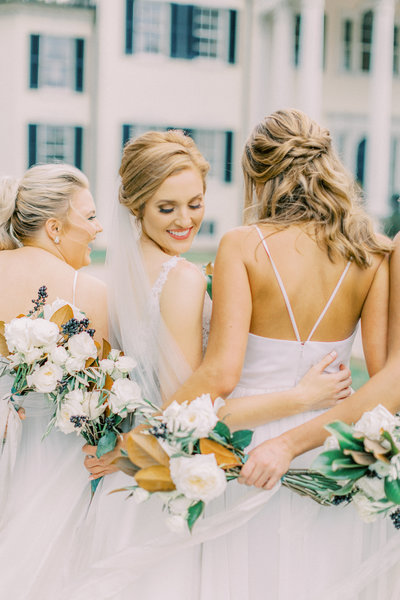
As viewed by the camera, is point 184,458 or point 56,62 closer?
point 184,458

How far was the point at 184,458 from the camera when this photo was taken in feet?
6.88

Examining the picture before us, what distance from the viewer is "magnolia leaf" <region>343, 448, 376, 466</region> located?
2.08 meters

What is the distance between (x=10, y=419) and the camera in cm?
295

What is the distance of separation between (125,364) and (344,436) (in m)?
0.85

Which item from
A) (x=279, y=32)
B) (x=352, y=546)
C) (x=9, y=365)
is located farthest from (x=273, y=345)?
(x=279, y=32)

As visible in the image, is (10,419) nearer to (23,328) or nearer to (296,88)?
(23,328)

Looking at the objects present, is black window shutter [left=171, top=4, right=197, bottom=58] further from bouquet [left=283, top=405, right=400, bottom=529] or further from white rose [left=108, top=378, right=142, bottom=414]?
bouquet [left=283, top=405, right=400, bottom=529]

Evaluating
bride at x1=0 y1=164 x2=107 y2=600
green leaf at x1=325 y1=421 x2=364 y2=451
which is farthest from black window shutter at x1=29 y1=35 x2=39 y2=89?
green leaf at x1=325 y1=421 x2=364 y2=451

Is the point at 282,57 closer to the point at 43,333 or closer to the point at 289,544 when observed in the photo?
the point at 43,333

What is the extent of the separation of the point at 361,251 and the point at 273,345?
431 mm

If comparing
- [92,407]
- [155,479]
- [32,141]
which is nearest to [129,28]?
[32,141]

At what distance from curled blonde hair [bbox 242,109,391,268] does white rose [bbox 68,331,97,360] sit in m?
0.75

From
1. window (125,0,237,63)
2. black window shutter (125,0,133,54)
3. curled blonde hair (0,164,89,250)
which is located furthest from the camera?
window (125,0,237,63)

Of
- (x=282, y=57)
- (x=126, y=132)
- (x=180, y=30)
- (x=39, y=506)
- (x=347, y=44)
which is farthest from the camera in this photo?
(x=347, y=44)
